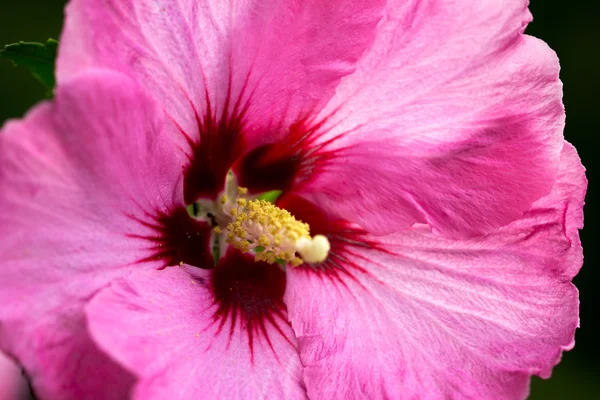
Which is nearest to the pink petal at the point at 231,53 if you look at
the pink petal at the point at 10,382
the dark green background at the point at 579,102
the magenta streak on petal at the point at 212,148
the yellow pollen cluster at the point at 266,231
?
the magenta streak on petal at the point at 212,148

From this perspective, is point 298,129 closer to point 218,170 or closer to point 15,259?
point 218,170

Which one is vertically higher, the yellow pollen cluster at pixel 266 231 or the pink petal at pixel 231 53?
the pink petal at pixel 231 53

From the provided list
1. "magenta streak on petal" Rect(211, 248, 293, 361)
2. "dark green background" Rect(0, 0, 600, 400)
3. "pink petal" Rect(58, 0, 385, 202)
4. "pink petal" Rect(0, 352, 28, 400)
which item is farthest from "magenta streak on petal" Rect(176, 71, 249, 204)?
"dark green background" Rect(0, 0, 600, 400)

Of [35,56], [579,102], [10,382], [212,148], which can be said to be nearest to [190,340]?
[212,148]

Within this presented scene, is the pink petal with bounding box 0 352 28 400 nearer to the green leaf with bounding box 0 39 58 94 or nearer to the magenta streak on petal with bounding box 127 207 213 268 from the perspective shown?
the magenta streak on petal with bounding box 127 207 213 268

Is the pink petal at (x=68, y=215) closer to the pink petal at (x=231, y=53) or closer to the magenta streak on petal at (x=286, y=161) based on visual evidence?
the pink petal at (x=231, y=53)

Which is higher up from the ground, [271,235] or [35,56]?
[35,56]

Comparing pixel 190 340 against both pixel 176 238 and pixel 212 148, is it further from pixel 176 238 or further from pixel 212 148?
pixel 212 148

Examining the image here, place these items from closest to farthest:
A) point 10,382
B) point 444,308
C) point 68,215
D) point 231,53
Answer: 1. point 68,215
2. point 231,53
3. point 444,308
4. point 10,382
